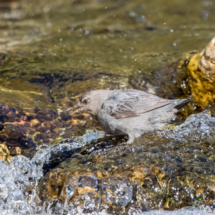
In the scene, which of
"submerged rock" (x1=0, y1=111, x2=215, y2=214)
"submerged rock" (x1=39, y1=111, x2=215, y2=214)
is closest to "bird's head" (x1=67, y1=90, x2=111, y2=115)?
"submerged rock" (x1=0, y1=111, x2=215, y2=214)

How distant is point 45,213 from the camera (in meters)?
2.72

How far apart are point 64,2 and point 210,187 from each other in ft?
35.3

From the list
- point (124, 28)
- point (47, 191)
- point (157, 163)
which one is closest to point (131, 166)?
point (157, 163)

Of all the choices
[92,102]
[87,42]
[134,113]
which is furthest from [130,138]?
[87,42]

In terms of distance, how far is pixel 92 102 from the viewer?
4.41 metres

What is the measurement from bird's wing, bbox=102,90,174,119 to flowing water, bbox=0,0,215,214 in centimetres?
56

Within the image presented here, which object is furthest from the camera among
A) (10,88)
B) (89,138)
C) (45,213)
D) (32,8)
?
(32,8)

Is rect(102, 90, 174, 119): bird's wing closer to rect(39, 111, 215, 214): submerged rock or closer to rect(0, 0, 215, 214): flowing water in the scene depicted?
rect(0, 0, 215, 214): flowing water

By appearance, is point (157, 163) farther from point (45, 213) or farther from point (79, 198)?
point (45, 213)

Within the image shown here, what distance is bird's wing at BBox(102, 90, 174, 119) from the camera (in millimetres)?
3908

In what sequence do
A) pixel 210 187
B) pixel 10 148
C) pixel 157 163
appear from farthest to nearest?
pixel 10 148 < pixel 157 163 < pixel 210 187

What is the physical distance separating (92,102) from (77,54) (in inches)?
114

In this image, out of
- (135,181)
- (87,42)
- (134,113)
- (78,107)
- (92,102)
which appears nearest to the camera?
(135,181)

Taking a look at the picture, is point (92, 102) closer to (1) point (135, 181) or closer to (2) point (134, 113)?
(2) point (134, 113)
